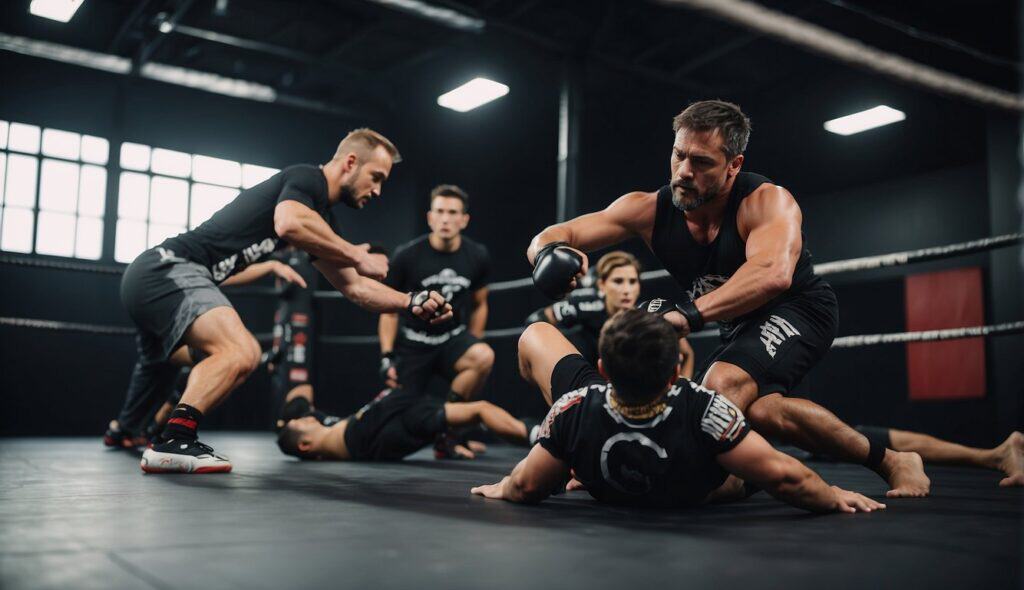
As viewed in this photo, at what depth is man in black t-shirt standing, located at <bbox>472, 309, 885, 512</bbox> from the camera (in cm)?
161

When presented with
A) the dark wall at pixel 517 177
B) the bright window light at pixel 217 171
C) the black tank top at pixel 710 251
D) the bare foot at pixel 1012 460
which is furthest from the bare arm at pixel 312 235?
the bright window light at pixel 217 171

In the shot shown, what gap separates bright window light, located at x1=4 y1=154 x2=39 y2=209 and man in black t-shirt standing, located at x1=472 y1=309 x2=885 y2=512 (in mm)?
A: 8365

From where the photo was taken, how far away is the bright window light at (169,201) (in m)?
9.40

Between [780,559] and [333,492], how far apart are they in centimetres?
119

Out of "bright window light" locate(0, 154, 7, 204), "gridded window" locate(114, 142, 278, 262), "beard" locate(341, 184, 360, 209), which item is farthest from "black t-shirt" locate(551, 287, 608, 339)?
"bright window light" locate(0, 154, 7, 204)

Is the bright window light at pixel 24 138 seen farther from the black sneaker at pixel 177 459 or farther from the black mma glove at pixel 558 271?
the black mma glove at pixel 558 271

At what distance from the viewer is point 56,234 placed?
870 centimetres

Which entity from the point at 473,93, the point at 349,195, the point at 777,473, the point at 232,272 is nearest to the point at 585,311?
the point at 349,195

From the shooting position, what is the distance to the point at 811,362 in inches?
91.6

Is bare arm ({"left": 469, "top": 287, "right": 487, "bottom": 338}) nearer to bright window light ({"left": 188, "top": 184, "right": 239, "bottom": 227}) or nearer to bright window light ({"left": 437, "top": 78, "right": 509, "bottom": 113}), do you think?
bright window light ({"left": 437, "top": 78, "right": 509, "bottom": 113})

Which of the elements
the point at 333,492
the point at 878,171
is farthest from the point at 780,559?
the point at 878,171

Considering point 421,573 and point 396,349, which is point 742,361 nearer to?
point 421,573

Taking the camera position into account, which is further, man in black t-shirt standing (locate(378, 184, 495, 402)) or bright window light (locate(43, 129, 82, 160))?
bright window light (locate(43, 129, 82, 160))

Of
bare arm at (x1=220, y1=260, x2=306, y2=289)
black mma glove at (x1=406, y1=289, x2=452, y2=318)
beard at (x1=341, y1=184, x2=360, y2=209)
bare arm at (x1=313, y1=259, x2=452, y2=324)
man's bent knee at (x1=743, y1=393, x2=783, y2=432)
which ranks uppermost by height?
beard at (x1=341, y1=184, x2=360, y2=209)
